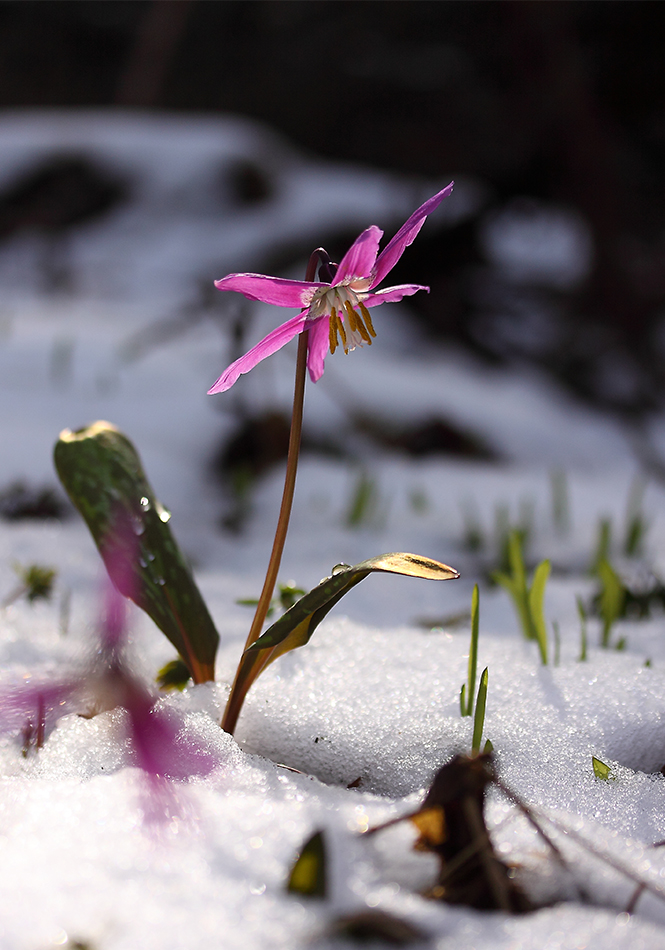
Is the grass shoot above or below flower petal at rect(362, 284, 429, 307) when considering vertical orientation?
below

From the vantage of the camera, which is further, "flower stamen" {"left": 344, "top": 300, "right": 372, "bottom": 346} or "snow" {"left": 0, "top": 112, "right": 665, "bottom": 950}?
"flower stamen" {"left": 344, "top": 300, "right": 372, "bottom": 346}

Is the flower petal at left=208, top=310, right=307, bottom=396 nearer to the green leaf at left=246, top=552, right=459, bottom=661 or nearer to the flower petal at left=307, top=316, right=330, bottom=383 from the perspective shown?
the flower petal at left=307, top=316, right=330, bottom=383

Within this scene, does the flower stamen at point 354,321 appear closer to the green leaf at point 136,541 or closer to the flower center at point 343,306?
the flower center at point 343,306

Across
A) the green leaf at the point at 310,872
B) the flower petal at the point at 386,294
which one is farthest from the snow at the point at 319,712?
the flower petal at the point at 386,294

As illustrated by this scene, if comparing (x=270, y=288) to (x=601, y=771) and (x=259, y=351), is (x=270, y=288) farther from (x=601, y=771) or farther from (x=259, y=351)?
Answer: (x=601, y=771)

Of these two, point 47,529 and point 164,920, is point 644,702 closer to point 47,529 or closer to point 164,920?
point 164,920

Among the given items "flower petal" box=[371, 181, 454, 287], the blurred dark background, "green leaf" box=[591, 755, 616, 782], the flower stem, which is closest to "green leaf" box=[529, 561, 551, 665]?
"green leaf" box=[591, 755, 616, 782]

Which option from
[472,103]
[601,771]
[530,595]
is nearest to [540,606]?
[530,595]

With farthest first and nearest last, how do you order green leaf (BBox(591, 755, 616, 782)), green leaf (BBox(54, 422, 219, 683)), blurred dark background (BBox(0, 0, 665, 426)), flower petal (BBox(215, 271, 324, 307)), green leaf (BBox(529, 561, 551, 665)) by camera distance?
blurred dark background (BBox(0, 0, 665, 426))
green leaf (BBox(529, 561, 551, 665))
green leaf (BBox(54, 422, 219, 683))
green leaf (BBox(591, 755, 616, 782))
flower petal (BBox(215, 271, 324, 307))
